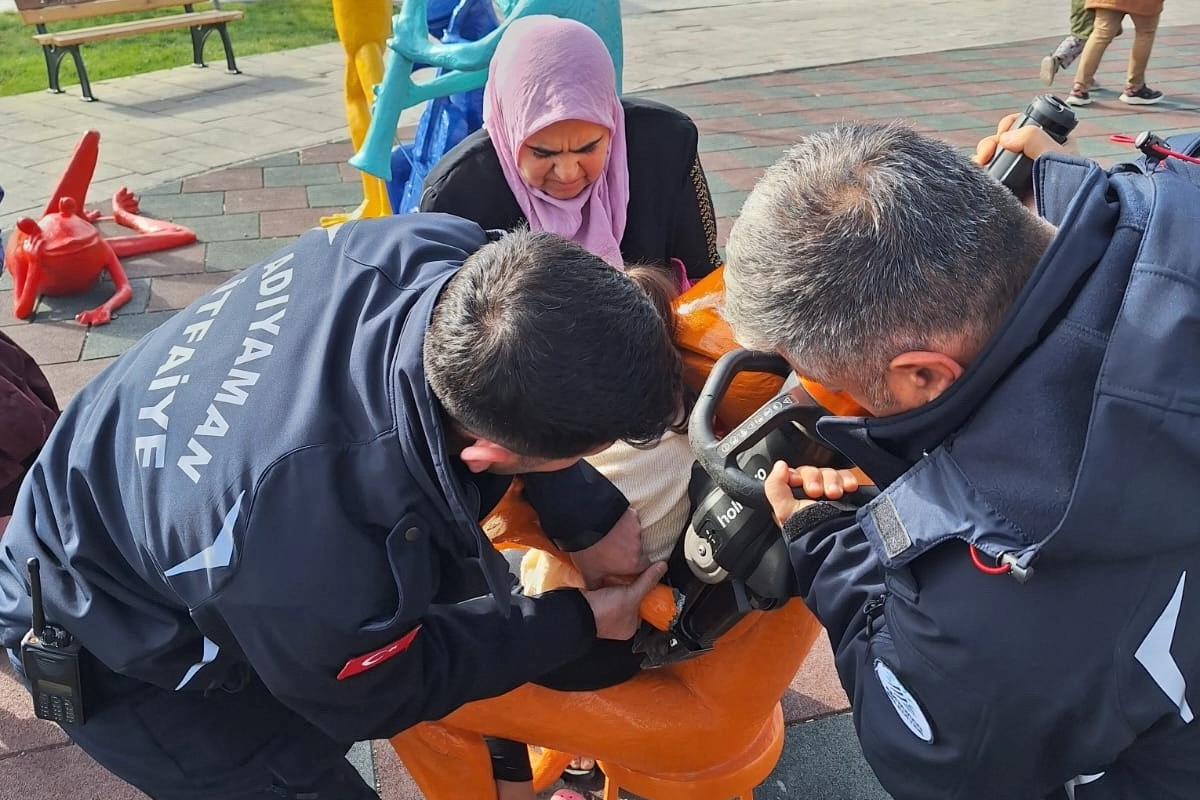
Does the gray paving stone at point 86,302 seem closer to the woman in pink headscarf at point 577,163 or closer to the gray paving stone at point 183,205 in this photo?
the gray paving stone at point 183,205

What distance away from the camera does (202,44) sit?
356 inches

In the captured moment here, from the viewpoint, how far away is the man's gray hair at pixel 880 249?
41.2 inches

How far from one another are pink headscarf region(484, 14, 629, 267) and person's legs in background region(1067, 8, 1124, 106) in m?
5.99

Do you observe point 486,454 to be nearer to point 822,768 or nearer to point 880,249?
point 880,249

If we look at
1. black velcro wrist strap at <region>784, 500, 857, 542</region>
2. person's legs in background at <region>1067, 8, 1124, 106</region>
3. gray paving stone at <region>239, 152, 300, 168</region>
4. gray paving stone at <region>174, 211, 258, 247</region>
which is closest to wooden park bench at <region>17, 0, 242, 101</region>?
gray paving stone at <region>239, 152, 300, 168</region>

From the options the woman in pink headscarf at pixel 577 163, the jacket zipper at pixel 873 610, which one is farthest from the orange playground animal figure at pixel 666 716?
the woman in pink headscarf at pixel 577 163

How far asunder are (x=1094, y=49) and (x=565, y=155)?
6487 mm

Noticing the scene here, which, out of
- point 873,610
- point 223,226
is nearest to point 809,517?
point 873,610

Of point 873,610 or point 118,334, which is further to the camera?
point 118,334

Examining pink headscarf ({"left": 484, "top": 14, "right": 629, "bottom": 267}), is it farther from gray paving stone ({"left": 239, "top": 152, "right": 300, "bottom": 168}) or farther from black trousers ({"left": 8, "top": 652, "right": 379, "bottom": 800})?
gray paving stone ({"left": 239, "top": 152, "right": 300, "bottom": 168})

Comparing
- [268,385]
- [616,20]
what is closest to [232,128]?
[616,20]

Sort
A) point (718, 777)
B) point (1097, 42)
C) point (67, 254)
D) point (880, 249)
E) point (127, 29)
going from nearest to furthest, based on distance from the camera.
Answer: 1. point (880, 249)
2. point (718, 777)
3. point (67, 254)
4. point (1097, 42)
5. point (127, 29)

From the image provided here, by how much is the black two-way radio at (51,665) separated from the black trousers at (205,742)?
35mm

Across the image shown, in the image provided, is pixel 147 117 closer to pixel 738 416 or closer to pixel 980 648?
pixel 738 416
